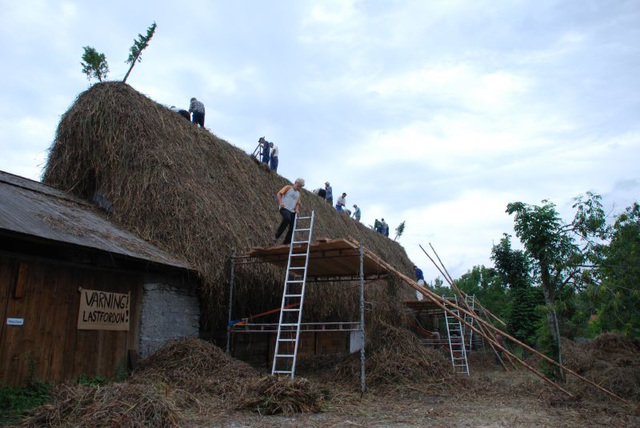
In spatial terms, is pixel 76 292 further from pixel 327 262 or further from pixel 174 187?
pixel 327 262

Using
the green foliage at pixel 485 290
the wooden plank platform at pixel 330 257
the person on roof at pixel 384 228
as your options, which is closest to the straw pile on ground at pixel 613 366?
the wooden plank platform at pixel 330 257

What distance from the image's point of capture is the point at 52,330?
6.88 meters

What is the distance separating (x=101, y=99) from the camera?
10.6 m

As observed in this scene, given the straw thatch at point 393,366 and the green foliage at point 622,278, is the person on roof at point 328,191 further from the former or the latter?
the green foliage at point 622,278

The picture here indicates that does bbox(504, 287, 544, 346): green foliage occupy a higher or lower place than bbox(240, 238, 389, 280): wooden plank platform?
lower

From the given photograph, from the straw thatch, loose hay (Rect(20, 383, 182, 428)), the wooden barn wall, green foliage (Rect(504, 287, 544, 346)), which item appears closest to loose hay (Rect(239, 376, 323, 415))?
loose hay (Rect(20, 383, 182, 428))

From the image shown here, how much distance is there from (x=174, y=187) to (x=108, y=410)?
5.47 meters

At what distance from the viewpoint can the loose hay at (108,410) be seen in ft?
15.2

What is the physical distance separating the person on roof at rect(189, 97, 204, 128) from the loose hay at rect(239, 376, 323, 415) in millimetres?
8817

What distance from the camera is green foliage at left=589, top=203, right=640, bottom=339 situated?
7.36 metres

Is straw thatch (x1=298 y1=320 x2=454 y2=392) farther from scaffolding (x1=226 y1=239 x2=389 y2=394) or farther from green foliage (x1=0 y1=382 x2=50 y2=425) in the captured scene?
green foliage (x1=0 y1=382 x2=50 y2=425)

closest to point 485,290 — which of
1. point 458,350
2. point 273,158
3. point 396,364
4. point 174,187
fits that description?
point 458,350

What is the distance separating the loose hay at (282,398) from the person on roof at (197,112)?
8.82 metres

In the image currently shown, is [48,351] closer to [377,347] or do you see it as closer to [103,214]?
[103,214]
